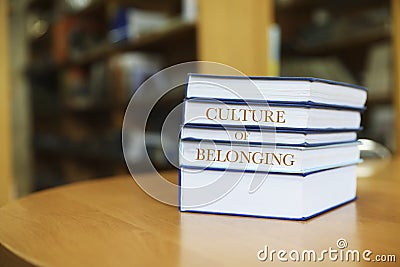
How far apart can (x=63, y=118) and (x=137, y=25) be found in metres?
1.30

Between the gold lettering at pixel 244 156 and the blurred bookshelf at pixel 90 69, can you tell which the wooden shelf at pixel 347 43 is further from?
the gold lettering at pixel 244 156

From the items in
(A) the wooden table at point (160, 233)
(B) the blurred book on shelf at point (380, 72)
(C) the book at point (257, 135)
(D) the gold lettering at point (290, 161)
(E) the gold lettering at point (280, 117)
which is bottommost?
(A) the wooden table at point (160, 233)

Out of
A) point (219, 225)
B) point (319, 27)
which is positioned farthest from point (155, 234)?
point (319, 27)

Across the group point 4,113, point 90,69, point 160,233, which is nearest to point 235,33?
point 4,113

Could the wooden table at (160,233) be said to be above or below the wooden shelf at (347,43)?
below

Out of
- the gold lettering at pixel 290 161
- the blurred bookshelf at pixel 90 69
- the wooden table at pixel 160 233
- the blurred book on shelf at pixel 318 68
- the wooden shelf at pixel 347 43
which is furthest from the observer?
the blurred bookshelf at pixel 90 69

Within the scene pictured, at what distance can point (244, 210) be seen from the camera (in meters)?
0.53

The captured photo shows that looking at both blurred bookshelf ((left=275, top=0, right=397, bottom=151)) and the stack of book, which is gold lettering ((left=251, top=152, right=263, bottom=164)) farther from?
blurred bookshelf ((left=275, top=0, right=397, bottom=151))

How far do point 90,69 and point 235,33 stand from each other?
5.18 feet

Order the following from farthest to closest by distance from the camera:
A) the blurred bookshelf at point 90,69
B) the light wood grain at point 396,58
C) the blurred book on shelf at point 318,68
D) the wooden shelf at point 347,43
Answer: the blurred bookshelf at point 90,69, the blurred book on shelf at point 318,68, the wooden shelf at point 347,43, the light wood grain at point 396,58

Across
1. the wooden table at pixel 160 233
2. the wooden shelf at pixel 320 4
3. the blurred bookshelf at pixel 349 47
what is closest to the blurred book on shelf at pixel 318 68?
the blurred bookshelf at pixel 349 47

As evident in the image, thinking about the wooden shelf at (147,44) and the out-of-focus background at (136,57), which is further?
the wooden shelf at (147,44)

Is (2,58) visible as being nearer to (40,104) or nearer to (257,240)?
(40,104)

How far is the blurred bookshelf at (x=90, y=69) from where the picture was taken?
2.21 m
